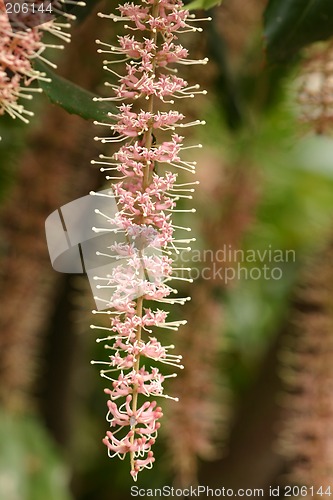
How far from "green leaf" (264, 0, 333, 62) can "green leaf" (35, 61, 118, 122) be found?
170mm

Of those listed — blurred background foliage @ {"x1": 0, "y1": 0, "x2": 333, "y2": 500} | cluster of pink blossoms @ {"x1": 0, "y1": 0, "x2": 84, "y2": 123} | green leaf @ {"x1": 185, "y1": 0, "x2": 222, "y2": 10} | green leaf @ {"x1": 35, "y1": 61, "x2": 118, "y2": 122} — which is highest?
green leaf @ {"x1": 185, "y1": 0, "x2": 222, "y2": 10}

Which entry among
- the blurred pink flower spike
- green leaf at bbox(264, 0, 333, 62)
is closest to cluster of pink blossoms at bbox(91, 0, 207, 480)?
the blurred pink flower spike

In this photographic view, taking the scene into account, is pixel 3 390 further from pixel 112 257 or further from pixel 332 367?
pixel 112 257

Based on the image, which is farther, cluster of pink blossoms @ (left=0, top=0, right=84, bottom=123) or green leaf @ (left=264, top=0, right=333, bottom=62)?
green leaf @ (left=264, top=0, right=333, bottom=62)

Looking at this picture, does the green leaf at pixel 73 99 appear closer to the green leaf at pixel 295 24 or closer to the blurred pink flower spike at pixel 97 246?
the blurred pink flower spike at pixel 97 246

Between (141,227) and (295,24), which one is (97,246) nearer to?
(141,227)

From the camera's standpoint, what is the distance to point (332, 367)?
97cm

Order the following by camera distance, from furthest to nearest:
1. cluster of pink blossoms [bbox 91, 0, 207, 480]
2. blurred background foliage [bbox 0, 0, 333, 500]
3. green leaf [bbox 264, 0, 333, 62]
→ blurred background foliage [bbox 0, 0, 333, 500]
green leaf [bbox 264, 0, 333, 62]
cluster of pink blossoms [bbox 91, 0, 207, 480]

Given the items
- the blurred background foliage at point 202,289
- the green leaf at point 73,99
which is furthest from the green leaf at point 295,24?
the green leaf at point 73,99

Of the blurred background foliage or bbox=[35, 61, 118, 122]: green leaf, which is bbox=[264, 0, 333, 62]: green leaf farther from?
bbox=[35, 61, 118, 122]: green leaf

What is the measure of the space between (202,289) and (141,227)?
1.86 feet

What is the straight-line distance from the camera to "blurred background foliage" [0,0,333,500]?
0.82 meters

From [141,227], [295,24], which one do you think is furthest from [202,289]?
[141,227]

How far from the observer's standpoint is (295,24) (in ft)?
2.01
